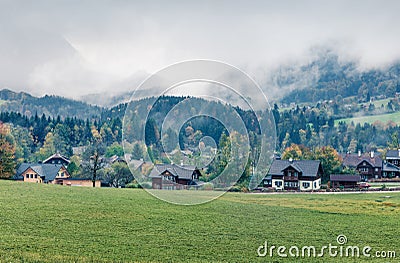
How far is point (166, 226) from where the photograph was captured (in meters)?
27.2

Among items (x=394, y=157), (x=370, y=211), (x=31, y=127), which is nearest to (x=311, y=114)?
(x=394, y=157)

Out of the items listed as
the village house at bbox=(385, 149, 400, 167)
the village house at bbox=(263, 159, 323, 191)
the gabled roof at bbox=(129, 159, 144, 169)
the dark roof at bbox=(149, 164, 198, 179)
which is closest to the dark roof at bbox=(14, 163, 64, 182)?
the village house at bbox=(263, 159, 323, 191)

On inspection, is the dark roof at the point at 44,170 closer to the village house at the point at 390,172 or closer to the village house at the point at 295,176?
the village house at the point at 295,176

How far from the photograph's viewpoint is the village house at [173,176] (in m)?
31.6

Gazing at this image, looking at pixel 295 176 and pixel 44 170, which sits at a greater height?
pixel 44 170

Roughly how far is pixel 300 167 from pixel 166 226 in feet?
125

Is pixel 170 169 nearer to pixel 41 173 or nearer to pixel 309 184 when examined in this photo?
pixel 309 184

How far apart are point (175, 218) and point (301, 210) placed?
1050 centimetres

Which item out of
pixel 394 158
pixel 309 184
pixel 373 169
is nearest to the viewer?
pixel 309 184

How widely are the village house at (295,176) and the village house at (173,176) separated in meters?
22.7

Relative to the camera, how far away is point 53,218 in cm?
2753

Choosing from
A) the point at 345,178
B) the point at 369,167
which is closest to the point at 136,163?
the point at 345,178

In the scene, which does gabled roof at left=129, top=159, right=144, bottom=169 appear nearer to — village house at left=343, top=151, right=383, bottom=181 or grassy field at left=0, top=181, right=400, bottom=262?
grassy field at left=0, top=181, right=400, bottom=262

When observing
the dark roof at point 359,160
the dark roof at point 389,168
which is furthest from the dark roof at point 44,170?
the dark roof at point 389,168
